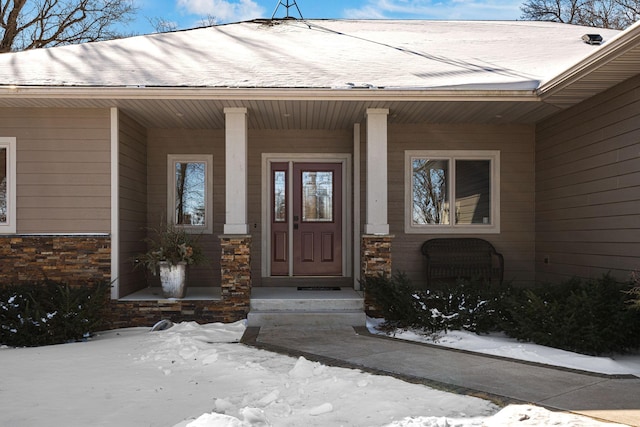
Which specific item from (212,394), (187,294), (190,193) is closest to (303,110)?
(190,193)

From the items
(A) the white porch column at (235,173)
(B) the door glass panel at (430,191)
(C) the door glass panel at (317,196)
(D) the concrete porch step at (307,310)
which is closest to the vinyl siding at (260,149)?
(C) the door glass panel at (317,196)

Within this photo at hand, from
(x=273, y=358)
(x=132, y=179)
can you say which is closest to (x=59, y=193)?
(x=132, y=179)

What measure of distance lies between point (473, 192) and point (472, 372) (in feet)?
14.0

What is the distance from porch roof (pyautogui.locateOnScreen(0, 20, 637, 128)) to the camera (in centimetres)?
627

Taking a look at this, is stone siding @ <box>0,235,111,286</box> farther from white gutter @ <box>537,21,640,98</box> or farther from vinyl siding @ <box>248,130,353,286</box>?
white gutter @ <box>537,21,640,98</box>

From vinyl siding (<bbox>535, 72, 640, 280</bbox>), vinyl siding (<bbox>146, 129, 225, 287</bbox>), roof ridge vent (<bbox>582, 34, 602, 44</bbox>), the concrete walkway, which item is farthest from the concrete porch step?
roof ridge vent (<bbox>582, 34, 602, 44</bbox>)

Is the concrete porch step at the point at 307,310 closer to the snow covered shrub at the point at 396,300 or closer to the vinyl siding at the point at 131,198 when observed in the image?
the snow covered shrub at the point at 396,300

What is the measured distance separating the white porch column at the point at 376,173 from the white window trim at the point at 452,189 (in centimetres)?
135

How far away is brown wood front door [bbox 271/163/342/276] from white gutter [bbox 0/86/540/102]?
224cm

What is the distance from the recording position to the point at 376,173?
6.82 m

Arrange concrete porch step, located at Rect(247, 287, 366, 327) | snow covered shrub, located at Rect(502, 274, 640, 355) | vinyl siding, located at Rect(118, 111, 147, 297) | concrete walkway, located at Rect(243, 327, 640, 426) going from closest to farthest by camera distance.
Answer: concrete walkway, located at Rect(243, 327, 640, 426)
snow covered shrub, located at Rect(502, 274, 640, 355)
concrete porch step, located at Rect(247, 287, 366, 327)
vinyl siding, located at Rect(118, 111, 147, 297)

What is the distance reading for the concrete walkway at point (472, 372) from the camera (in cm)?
363

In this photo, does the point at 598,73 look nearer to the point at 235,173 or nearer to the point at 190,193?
the point at 235,173

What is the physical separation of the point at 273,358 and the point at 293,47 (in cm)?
522
